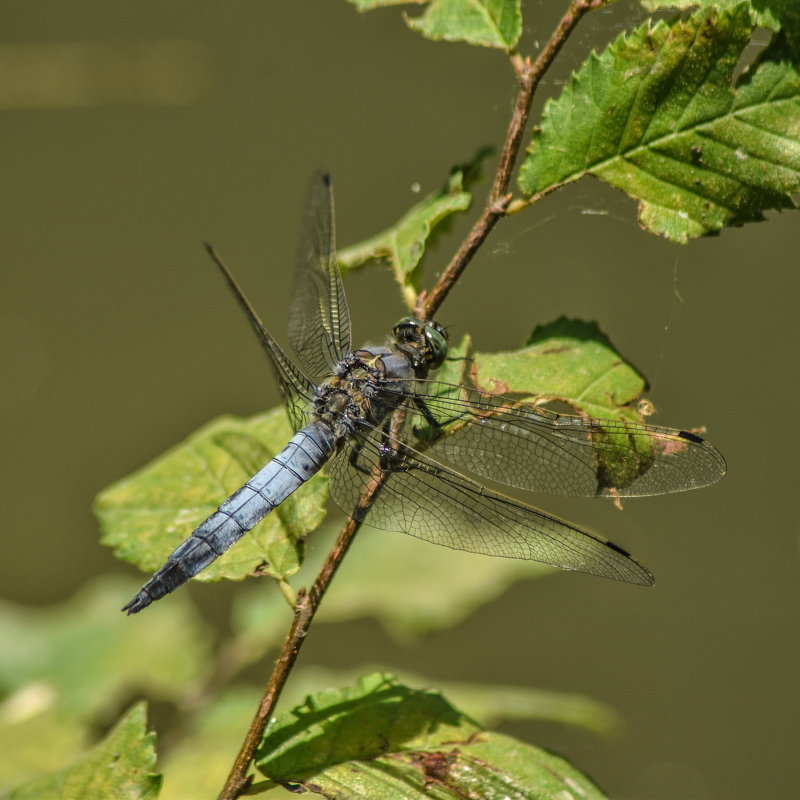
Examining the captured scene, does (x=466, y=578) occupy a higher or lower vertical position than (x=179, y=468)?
lower

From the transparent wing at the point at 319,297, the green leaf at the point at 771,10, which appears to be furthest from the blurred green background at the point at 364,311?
the green leaf at the point at 771,10

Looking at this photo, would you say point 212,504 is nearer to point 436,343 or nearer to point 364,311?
point 436,343

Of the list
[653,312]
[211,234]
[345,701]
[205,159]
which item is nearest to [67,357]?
[211,234]

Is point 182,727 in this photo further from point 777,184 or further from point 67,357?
point 67,357

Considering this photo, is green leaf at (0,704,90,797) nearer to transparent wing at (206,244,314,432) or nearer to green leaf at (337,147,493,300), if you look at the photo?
transparent wing at (206,244,314,432)

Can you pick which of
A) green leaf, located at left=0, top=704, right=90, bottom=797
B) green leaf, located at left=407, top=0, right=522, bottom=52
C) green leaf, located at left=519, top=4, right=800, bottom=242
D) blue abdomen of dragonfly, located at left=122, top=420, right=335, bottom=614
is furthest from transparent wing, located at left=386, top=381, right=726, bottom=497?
green leaf, located at left=0, top=704, right=90, bottom=797

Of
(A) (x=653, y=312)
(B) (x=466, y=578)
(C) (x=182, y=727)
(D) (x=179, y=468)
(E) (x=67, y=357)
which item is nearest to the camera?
(D) (x=179, y=468)
